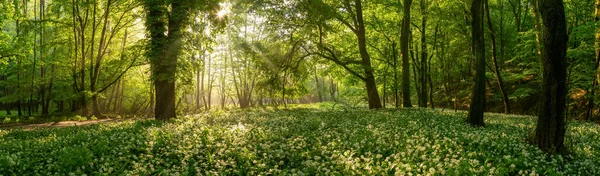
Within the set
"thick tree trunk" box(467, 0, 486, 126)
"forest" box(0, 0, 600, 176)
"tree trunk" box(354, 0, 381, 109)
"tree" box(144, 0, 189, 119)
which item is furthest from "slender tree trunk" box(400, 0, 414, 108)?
"tree" box(144, 0, 189, 119)

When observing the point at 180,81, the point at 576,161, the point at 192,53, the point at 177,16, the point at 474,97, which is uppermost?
the point at 177,16

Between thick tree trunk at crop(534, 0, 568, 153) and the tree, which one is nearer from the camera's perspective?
thick tree trunk at crop(534, 0, 568, 153)

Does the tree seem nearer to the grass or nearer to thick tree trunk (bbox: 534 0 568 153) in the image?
the grass

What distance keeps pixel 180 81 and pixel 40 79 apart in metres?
28.2

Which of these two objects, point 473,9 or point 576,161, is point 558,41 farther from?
point 473,9

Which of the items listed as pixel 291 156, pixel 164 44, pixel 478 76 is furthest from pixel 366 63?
pixel 291 156

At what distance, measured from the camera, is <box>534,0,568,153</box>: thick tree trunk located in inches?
349

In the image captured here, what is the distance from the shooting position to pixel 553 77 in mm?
9016

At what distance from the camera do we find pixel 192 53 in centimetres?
1772

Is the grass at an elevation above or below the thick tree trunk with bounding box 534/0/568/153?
below

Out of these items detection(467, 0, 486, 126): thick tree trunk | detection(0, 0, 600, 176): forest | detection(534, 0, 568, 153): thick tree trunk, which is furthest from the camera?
detection(467, 0, 486, 126): thick tree trunk

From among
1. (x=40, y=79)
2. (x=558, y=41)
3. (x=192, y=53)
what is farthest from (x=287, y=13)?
(x=40, y=79)

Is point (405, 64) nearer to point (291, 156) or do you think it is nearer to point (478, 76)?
point (478, 76)

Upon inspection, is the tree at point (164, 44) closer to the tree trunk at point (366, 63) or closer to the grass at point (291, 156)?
→ the grass at point (291, 156)
